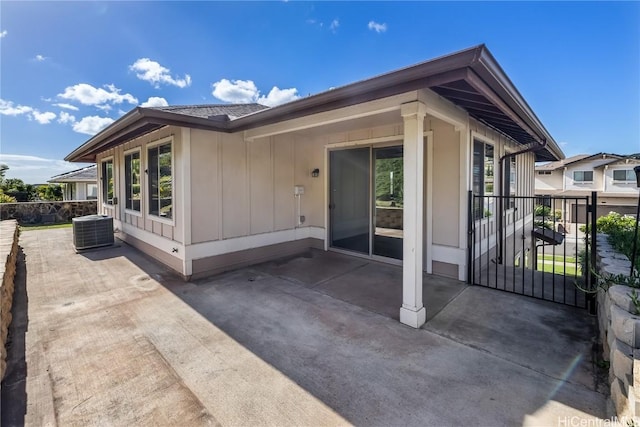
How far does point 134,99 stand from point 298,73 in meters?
13.3

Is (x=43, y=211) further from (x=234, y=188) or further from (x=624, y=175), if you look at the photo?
(x=624, y=175)

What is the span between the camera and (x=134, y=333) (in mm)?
3059

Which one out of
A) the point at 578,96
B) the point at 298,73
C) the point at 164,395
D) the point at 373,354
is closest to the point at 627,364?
the point at 373,354

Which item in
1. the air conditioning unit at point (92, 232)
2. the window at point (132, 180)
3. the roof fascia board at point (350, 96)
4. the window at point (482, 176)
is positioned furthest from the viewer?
the air conditioning unit at point (92, 232)

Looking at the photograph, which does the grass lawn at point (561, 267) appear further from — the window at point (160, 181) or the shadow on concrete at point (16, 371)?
the window at point (160, 181)

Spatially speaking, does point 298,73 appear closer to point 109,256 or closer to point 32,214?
point 109,256

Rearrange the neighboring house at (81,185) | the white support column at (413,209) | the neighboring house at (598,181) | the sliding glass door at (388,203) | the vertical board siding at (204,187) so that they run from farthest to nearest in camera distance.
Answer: the neighboring house at (598,181) < the neighboring house at (81,185) < the sliding glass door at (388,203) < the vertical board siding at (204,187) < the white support column at (413,209)

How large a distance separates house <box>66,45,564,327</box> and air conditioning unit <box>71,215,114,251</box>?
2.72ft

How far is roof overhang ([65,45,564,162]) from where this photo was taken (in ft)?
7.78

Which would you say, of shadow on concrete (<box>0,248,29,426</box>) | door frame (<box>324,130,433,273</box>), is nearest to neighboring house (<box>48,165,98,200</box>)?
shadow on concrete (<box>0,248,29,426</box>)

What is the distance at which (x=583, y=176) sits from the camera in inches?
910

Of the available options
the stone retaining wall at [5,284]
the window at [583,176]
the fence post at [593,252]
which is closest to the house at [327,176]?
the fence post at [593,252]

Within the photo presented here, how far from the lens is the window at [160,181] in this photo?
5.19 m

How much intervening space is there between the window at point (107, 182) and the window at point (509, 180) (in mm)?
10866
